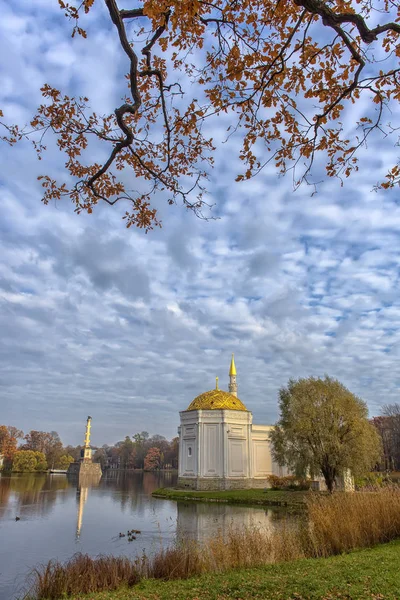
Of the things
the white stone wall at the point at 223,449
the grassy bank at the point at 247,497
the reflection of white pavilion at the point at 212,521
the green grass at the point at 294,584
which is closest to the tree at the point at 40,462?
the white stone wall at the point at 223,449

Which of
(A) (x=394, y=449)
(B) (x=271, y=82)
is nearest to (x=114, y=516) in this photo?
(B) (x=271, y=82)

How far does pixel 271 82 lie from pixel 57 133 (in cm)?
320

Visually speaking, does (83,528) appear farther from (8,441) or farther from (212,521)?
(8,441)

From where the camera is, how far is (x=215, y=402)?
137 feet

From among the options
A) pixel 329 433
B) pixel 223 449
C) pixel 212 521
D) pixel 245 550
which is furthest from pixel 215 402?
pixel 245 550

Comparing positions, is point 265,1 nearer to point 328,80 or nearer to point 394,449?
point 328,80

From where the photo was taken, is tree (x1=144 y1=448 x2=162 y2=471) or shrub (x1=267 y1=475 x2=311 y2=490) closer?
shrub (x1=267 y1=475 x2=311 y2=490)

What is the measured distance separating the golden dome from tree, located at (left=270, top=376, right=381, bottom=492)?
13.4m

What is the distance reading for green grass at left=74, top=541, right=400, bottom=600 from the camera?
5.84 m

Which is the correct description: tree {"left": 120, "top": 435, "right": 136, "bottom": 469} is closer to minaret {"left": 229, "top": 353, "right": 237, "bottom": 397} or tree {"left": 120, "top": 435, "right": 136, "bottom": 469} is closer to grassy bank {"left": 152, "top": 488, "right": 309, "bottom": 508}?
minaret {"left": 229, "top": 353, "right": 237, "bottom": 397}

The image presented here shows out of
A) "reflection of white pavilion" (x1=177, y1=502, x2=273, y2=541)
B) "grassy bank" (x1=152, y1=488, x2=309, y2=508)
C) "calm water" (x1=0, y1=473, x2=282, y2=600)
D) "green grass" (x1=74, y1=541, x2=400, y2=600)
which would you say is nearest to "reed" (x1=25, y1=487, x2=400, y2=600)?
"green grass" (x1=74, y1=541, x2=400, y2=600)

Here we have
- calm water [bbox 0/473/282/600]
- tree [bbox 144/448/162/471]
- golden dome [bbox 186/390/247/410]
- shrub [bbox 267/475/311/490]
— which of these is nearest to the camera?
calm water [bbox 0/473/282/600]

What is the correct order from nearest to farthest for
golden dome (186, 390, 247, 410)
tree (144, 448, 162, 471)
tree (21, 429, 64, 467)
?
golden dome (186, 390, 247, 410) → tree (21, 429, 64, 467) → tree (144, 448, 162, 471)

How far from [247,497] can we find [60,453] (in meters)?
76.3
